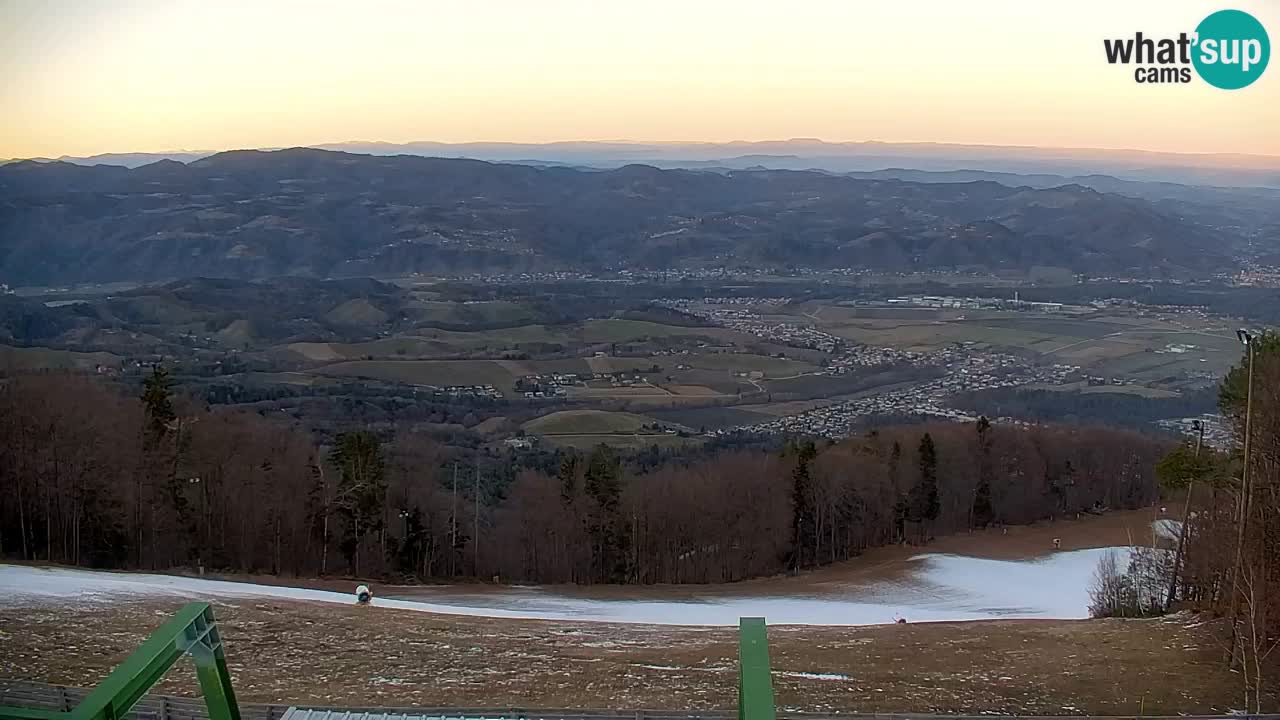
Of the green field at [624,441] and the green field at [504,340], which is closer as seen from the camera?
the green field at [624,441]

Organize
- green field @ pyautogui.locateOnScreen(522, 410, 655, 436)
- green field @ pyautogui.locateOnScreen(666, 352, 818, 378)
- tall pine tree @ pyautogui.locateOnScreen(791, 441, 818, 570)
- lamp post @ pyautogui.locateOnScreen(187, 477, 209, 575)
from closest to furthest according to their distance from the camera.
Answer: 1. lamp post @ pyautogui.locateOnScreen(187, 477, 209, 575)
2. tall pine tree @ pyautogui.locateOnScreen(791, 441, 818, 570)
3. green field @ pyautogui.locateOnScreen(522, 410, 655, 436)
4. green field @ pyautogui.locateOnScreen(666, 352, 818, 378)

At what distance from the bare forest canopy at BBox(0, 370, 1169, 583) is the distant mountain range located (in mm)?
55859

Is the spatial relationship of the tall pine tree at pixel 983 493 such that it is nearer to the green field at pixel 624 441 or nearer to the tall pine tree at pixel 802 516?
the tall pine tree at pixel 802 516

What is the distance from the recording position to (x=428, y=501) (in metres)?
33.9

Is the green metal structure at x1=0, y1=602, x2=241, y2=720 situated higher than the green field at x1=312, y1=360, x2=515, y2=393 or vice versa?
the green metal structure at x1=0, y1=602, x2=241, y2=720

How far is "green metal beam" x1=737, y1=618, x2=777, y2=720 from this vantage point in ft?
16.3

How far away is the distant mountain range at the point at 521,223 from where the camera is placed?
10819 cm

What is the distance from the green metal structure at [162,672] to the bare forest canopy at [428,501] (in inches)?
966

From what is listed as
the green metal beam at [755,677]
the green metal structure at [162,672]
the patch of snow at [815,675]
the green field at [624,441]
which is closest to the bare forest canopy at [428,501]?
the green field at [624,441]

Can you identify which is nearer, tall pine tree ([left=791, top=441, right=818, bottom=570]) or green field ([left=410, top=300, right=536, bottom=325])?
tall pine tree ([left=791, top=441, right=818, bottom=570])

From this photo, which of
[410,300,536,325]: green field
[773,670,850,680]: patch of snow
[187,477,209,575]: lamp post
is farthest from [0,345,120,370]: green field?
[773,670,850,680]: patch of snow

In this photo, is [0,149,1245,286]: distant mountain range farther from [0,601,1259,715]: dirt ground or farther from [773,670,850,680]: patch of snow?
[773,670,850,680]: patch of snow

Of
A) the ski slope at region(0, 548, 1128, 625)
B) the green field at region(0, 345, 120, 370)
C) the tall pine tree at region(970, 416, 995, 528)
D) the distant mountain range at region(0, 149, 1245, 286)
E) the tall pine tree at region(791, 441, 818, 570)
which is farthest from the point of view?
the distant mountain range at region(0, 149, 1245, 286)

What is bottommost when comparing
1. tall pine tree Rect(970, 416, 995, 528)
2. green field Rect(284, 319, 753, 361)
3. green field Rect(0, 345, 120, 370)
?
tall pine tree Rect(970, 416, 995, 528)
